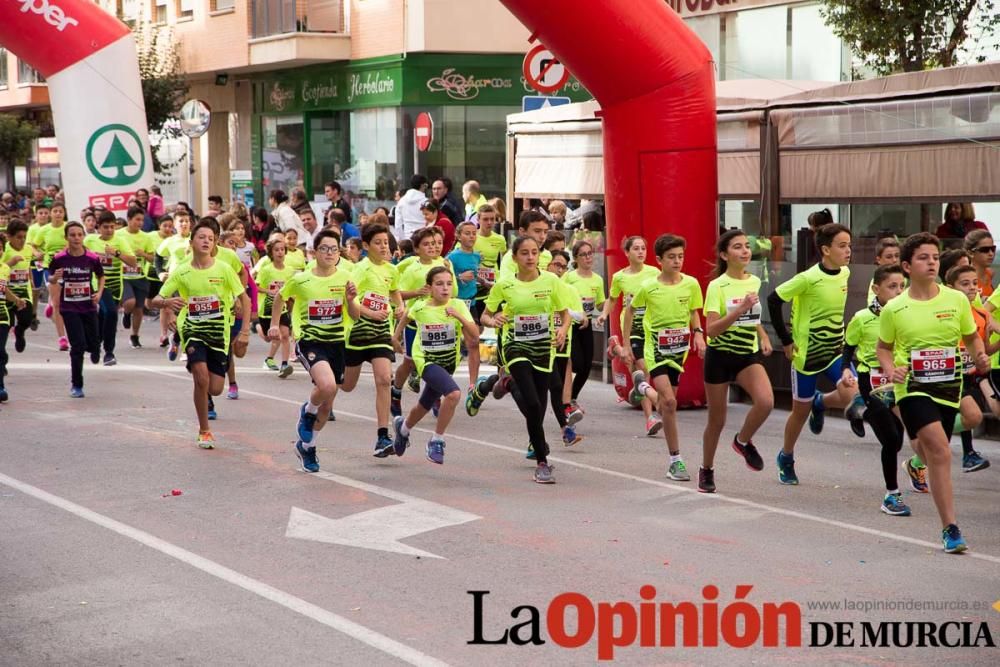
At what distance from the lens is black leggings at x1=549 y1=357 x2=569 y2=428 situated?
11.5 meters

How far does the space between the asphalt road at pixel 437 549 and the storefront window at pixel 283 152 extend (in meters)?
21.9

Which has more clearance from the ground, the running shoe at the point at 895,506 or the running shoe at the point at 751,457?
the running shoe at the point at 751,457

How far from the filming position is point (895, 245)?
11.3m

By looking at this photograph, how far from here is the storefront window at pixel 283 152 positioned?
34.8m

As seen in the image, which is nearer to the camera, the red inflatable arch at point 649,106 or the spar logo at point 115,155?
the red inflatable arch at point 649,106

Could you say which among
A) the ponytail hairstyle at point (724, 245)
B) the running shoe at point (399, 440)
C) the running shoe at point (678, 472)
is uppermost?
the ponytail hairstyle at point (724, 245)

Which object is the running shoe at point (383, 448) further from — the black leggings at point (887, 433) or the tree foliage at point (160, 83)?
the tree foliage at point (160, 83)

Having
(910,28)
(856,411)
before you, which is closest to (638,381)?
(856,411)

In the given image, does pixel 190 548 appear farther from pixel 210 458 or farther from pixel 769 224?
pixel 769 224

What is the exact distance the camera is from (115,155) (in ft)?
80.1

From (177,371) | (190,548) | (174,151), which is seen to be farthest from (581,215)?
(174,151)

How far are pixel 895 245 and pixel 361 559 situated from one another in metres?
5.08

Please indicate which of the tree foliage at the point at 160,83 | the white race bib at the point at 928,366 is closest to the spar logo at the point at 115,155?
the tree foliage at the point at 160,83

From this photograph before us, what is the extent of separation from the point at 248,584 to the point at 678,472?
4.06m
